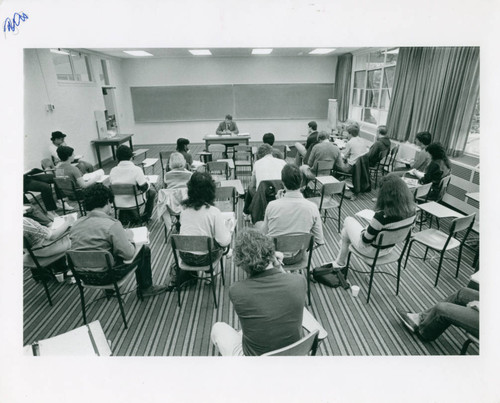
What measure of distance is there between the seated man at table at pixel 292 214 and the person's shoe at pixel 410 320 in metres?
0.88

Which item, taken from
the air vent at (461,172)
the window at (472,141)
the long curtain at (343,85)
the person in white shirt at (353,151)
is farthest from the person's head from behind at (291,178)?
the long curtain at (343,85)

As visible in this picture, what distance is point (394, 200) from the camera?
2.04 metres

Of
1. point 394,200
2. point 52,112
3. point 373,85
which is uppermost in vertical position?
point 373,85

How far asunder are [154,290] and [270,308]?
168cm

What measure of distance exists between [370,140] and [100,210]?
22.1 feet

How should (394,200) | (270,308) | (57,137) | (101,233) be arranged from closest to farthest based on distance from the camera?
(270,308) < (101,233) < (394,200) < (57,137)

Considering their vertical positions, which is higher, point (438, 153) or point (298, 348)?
point (438, 153)

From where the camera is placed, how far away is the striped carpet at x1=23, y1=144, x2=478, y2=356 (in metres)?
1.97

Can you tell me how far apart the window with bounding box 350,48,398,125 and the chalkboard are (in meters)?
1.00

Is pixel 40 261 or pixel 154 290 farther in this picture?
pixel 154 290
